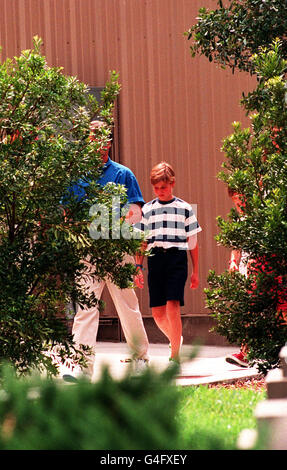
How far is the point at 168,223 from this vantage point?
7.63 metres

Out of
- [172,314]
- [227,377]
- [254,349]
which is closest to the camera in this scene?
[254,349]

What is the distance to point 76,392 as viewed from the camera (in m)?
1.35

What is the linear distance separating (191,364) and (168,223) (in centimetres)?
617

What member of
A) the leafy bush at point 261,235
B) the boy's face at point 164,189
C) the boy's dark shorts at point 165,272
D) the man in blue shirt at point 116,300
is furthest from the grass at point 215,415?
the boy's face at point 164,189

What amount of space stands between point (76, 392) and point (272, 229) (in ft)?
12.5

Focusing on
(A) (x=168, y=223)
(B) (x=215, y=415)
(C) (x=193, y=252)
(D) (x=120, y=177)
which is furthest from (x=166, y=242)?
(B) (x=215, y=415)

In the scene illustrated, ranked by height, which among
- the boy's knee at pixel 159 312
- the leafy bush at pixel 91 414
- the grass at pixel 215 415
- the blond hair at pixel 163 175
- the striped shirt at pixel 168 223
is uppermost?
the blond hair at pixel 163 175

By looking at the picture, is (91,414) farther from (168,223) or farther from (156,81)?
(156,81)

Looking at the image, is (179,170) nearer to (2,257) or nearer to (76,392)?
(2,257)

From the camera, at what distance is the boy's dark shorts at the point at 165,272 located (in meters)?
7.51

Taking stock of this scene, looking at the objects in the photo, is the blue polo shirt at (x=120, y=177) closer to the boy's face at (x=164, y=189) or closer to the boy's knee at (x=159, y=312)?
the boy's face at (x=164, y=189)

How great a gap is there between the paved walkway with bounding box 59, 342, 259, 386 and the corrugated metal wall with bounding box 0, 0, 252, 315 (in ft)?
3.63

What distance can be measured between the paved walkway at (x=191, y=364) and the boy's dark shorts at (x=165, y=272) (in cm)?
57

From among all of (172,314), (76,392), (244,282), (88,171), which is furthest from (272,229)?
(76,392)
